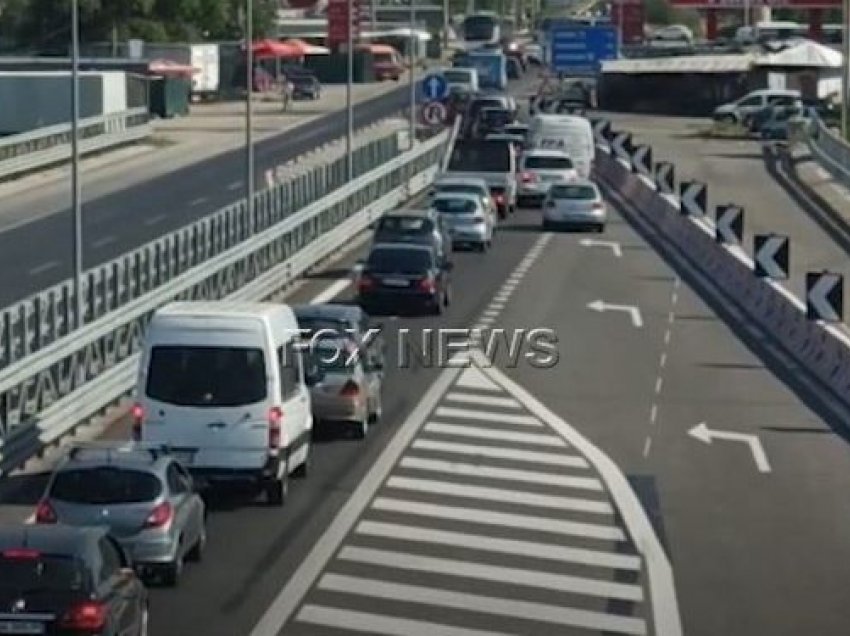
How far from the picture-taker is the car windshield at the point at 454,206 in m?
57.6

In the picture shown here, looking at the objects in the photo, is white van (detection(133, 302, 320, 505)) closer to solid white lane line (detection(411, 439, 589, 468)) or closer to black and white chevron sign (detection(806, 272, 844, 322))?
solid white lane line (detection(411, 439, 589, 468))

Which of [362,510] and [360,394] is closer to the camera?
[362,510]

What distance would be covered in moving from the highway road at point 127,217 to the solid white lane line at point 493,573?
69.2 ft

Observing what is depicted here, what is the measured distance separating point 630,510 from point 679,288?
23.8 meters

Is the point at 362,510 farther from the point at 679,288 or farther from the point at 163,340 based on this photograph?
the point at 679,288

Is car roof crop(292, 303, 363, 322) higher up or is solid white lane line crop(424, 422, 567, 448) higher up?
car roof crop(292, 303, 363, 322)

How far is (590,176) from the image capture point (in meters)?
75.8

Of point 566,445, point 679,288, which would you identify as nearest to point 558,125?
point 679,288

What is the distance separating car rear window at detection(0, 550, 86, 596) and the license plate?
256mm

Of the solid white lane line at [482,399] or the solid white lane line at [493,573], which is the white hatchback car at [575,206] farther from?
the solid white lane line at [493,573]

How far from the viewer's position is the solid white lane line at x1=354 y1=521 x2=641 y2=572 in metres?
25.2

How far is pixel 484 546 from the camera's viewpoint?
85.0 ft

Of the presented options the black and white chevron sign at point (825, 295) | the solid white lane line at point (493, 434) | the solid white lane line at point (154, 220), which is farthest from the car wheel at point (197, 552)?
the solid white lane line at point (154, 220)

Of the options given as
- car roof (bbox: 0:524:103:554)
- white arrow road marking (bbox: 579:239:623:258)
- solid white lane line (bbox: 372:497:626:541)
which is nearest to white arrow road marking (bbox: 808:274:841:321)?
solid white lane line (bbox: 372:497:626:541)
